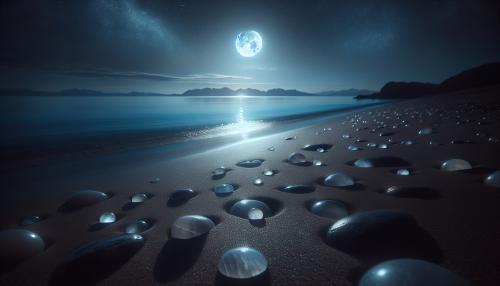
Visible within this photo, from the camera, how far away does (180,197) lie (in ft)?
5.89

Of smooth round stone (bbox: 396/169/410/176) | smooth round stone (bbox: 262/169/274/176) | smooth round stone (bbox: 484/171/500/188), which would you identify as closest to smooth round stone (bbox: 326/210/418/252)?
smooth round stone (bbox: 484/171/500/188)

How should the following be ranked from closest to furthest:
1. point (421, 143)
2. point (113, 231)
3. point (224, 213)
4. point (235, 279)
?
point (235, 279), point (113, 231), point (224, 213), point (421, 143)

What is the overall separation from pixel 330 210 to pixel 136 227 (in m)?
1.18

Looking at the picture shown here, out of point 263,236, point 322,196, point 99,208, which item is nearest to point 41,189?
point 99,208

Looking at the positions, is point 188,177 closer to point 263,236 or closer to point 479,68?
point 263,236

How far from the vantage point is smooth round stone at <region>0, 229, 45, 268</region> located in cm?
107

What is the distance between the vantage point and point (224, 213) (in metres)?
1.48

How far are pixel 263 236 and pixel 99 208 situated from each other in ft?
4.43

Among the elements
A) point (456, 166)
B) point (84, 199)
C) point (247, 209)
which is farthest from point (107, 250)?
point (456, 166)

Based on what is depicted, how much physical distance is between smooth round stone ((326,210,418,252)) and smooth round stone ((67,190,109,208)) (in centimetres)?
183

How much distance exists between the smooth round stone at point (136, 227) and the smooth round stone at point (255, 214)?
641mm

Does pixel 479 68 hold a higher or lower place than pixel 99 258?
higher

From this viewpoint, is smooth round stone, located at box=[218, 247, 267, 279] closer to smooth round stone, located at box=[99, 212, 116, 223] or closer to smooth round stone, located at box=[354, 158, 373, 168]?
smooth round stone, located at box=[99, 212, 116, 223]

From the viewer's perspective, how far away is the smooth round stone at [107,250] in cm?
99
